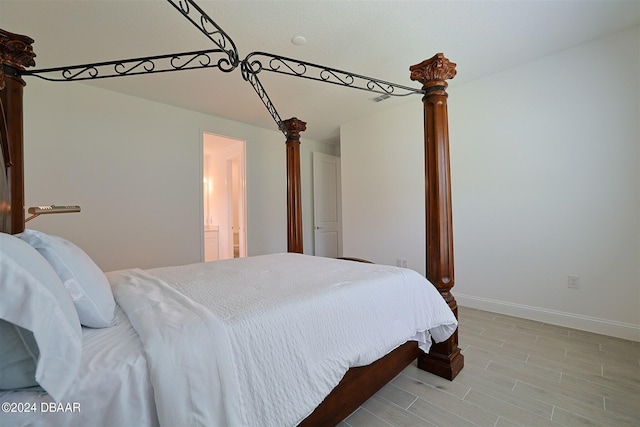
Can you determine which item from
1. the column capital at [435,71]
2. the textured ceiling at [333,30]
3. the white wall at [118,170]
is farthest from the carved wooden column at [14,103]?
the column capital at [435,71]

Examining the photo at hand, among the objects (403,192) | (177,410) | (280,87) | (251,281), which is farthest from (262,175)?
(177,410)

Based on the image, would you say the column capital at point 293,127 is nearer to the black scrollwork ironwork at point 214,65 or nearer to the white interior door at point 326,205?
the black scrollwork ironwork at point 214,65

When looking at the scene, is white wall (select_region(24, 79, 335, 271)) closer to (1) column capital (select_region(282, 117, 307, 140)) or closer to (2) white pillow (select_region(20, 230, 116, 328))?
(1) column capital (select_region(282, 117, 307, 140))

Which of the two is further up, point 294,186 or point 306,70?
point 306,70

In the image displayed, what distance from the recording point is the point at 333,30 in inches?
88.9

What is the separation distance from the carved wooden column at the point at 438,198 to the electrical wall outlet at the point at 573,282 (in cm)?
160

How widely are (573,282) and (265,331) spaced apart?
3.08m

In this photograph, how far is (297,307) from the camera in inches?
46.9

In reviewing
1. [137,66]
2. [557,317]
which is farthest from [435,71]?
[557,317]

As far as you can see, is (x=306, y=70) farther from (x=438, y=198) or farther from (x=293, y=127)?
(x=438, y=198)

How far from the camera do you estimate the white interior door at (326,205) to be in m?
5.21

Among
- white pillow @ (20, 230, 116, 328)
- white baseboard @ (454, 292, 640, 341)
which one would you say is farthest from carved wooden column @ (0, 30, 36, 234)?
white baseboard @ (454, 292, 640, 341)

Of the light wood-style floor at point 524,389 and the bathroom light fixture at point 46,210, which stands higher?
the bathroom light fixture at point 46,210

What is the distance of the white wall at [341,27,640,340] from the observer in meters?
2.38
